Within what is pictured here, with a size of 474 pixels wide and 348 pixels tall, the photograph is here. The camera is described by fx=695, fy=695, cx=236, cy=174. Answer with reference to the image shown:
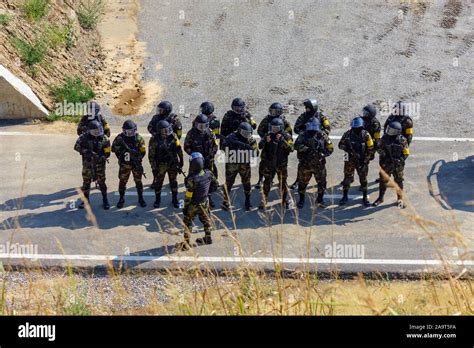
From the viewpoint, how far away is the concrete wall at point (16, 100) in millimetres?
16500

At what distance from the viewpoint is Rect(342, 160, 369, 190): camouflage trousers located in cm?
1349

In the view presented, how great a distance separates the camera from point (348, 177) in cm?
1370

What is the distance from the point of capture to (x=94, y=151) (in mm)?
13008

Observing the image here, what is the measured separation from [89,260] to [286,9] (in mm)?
12455

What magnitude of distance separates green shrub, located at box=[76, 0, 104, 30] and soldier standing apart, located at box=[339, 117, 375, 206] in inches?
403

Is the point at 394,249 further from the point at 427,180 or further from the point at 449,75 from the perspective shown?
the point at 449,75

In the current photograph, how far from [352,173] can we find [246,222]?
7.75 ft

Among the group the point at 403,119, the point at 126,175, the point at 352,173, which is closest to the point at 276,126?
the point at 352,173

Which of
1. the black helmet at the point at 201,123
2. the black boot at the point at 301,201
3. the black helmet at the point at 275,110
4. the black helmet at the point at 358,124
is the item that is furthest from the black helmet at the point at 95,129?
the black helmet at the point at 358,124

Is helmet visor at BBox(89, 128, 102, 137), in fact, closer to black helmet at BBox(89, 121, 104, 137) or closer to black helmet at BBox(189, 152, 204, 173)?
black helmet at BBox(89, 121, 104, 137)

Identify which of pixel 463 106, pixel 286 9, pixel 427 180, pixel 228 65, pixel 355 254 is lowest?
pixel 355 254

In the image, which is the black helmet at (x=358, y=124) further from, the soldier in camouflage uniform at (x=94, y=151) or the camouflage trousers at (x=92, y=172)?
the camouflage trousers at (x=92, y=172)
